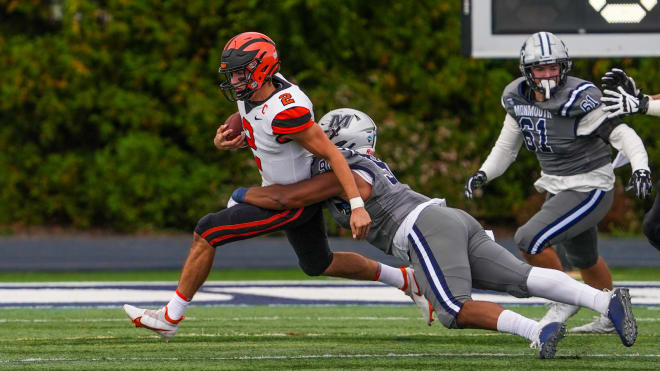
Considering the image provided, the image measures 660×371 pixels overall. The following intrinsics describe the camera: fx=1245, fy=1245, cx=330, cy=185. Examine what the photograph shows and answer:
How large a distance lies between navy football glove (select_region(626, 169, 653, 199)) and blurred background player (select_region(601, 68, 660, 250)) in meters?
0.03

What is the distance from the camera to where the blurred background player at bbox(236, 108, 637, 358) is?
190 inches

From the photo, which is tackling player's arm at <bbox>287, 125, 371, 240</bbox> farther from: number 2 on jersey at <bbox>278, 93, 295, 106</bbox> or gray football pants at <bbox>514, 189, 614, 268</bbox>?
gray football pants at <bbox>514, 189, 614, 268</bbox>

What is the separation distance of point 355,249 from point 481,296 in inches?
124

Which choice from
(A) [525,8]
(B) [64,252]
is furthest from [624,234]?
(B) [64,252]

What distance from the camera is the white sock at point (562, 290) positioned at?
4.91m

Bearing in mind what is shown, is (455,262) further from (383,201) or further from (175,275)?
(175,275)

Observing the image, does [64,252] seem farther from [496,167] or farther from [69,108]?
[496,167]

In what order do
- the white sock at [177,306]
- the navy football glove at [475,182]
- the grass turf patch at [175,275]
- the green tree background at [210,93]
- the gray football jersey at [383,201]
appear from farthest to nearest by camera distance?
the green tree background at [210,93] → the grass turf patch at [175,275] → the navy football glove at [475,182] → the white sock at [177,306] → the gray football jersey at [383,201]

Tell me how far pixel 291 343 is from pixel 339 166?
1072 mm

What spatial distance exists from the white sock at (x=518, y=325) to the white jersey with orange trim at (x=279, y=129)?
3.70 feet

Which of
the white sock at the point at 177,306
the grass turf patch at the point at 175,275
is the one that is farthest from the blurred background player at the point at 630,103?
the grass turf patch at the point at 175,275

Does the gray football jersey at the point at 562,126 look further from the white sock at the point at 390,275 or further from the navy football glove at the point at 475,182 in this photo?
the white sock at the point at 390,275

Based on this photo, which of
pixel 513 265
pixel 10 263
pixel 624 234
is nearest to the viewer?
pixel 513 265

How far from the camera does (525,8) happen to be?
8.81m
